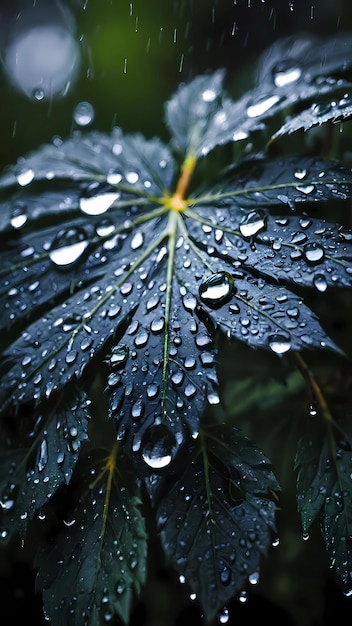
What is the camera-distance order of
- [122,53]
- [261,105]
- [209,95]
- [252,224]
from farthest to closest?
[122,53], [209,95], [261,105], [252,224]

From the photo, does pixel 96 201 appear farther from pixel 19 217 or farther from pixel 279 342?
pixel 279 342

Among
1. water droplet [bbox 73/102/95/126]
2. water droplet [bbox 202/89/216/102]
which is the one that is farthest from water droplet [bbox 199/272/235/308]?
water droplet [bbox 73/102/95/126]

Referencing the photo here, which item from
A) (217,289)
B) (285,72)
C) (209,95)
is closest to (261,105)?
(285,72)

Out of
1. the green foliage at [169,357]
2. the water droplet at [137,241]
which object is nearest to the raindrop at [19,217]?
the green foliage at [169,357]

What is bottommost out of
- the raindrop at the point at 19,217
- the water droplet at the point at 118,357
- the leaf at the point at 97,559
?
the leaf at the point at 97,559

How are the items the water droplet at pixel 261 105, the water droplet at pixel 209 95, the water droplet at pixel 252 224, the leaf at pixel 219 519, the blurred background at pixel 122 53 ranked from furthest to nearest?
the blurred background at pixel 122 53 < the water droplet at pixel 209 95 < the water droplet at pixel 261 105 < the water droplet at pixel 252 224 < the leaf at pixel 219 519

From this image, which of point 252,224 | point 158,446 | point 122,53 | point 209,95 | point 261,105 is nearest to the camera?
point 158,446

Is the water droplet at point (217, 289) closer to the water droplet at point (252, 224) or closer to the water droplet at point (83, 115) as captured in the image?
the water droplet at point (252, 224)
